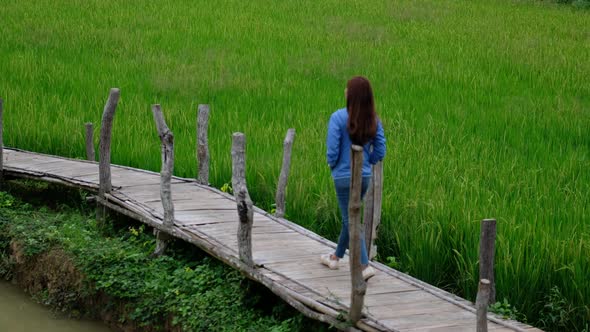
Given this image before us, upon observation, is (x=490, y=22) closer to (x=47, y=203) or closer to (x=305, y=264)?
(x=47, y=203)

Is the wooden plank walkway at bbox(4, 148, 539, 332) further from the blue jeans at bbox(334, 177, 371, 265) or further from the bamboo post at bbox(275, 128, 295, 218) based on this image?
the blue jeans at bbox(334, 177, 371, 265)

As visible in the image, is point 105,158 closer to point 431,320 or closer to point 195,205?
point 195,205

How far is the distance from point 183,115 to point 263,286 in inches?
172

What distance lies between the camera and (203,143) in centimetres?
773

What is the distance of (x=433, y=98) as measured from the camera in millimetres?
11406

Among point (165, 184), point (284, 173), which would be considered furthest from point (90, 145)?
point (284, 173)

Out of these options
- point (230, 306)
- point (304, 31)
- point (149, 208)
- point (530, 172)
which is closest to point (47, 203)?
point (149, 208)

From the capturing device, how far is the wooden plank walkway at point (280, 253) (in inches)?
198

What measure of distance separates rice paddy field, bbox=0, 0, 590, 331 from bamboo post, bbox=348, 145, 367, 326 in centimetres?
110

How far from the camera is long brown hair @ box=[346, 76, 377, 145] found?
194 inches

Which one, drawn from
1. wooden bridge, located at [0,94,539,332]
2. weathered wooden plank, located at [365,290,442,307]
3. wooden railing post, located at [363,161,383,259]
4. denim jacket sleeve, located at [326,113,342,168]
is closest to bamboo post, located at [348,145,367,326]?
wooden bridge, located at [0,94,539,332]

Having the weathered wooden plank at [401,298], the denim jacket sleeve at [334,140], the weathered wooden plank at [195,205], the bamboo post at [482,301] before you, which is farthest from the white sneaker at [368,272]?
the weathered wooden plank at [195,205]

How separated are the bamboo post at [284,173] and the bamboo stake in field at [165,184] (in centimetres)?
77

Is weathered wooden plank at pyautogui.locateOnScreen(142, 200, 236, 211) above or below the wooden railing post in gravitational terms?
below
